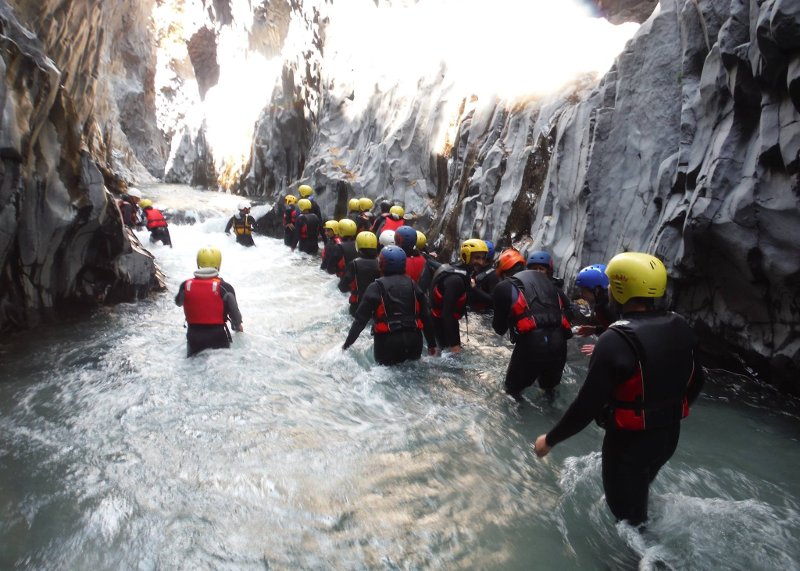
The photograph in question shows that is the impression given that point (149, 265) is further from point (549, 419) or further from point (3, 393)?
point (549, 419)

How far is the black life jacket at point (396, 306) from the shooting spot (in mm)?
6094

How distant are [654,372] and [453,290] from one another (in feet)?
11.7

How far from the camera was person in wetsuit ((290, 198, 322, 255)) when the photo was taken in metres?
16.9

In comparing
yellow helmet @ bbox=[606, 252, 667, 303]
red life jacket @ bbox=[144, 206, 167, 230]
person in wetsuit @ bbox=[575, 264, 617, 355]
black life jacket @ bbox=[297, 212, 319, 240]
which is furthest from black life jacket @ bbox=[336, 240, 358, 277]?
red life jacket @ bbox=[144, 206, 167, 230]

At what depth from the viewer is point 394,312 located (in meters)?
6.16

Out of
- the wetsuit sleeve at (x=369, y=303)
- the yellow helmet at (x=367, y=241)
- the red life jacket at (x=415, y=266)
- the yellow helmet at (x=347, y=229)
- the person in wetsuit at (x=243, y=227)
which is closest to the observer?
the wetsuit sleeve at (x=369, y=303)

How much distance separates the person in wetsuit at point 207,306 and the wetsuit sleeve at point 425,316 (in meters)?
2.35

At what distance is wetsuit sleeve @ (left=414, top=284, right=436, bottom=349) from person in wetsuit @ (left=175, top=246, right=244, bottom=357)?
2346 millimetres

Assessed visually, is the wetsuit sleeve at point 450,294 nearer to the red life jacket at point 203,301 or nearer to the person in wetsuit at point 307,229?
the red life jacket at point 203,301

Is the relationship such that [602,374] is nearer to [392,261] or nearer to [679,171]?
[392,261]

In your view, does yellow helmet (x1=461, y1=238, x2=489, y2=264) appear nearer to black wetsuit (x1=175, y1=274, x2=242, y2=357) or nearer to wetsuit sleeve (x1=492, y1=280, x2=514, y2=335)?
wetsuit sleeve (x1=492, y1=280, x2=514, y2=335)

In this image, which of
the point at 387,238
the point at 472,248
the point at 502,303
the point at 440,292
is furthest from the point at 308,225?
the point at 502,303

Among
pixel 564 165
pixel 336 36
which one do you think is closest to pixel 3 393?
pixel 564 165

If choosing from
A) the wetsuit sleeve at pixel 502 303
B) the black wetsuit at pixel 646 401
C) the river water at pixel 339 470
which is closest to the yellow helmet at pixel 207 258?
the river water at pixel 339 470
